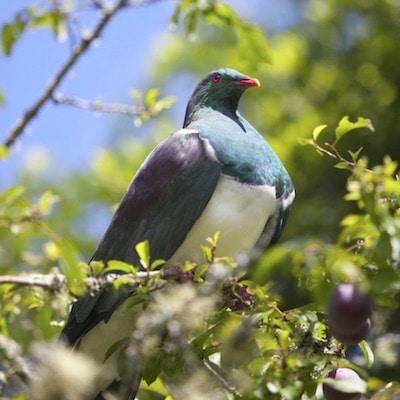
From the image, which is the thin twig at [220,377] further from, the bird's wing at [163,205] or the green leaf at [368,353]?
the bird's wing at [163,205]

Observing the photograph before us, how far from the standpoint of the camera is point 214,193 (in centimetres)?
303

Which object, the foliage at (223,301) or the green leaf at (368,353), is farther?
the green leaf at (368,353)

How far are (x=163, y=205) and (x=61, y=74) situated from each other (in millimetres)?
462

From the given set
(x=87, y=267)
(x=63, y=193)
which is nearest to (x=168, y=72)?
(x=63, y=193)

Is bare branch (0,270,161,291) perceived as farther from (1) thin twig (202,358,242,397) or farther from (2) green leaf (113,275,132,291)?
(1) thin twig (202,358,242,397)

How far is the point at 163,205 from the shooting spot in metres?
3.03

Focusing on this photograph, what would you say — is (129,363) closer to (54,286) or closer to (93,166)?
(54,286)

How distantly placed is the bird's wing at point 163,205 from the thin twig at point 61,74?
1.22 ft

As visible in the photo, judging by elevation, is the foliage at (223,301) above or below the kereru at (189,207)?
above

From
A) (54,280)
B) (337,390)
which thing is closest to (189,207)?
(54,280)

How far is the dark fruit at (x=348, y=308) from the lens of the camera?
1.73 metres

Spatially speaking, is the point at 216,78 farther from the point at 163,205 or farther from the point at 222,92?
the point at 163,205

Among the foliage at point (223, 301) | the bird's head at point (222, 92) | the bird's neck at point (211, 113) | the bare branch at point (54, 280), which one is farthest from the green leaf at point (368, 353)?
the bird's head at point (222, 92)

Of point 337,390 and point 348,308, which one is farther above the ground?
point 348,308
